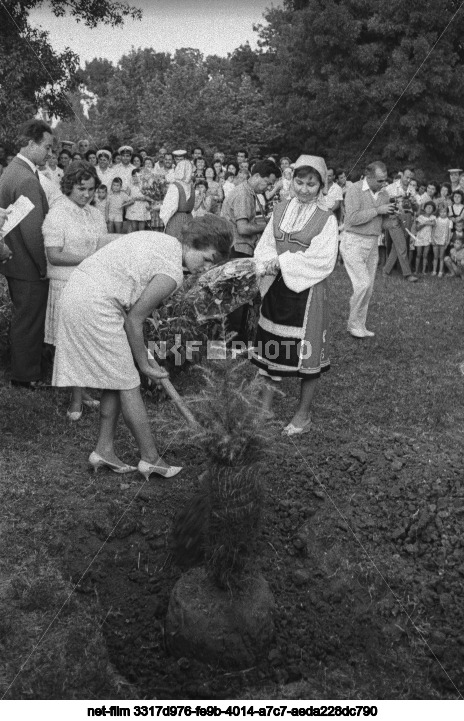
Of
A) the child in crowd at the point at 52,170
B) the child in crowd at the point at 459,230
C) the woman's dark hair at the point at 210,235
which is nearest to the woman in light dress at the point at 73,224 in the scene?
the woman's dark hair at the point at 210,235

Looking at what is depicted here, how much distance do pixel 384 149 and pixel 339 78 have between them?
209 cm

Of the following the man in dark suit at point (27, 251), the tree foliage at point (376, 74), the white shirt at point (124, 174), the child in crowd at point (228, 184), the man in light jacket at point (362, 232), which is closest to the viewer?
the man in dark suit at point (27, 251)

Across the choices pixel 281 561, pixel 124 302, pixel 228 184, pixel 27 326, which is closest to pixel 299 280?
pixel 124 302

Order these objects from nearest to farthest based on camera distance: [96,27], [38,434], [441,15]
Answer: [38,434] → [96,27] → [441,15]

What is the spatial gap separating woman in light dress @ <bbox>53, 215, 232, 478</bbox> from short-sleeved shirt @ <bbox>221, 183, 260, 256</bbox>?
3.23 meters

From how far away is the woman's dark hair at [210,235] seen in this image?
4203 mm

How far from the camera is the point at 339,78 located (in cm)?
1958

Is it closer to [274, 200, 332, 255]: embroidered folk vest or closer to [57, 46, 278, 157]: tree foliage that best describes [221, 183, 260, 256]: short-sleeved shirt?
[274, 200, 332, 255]: embroidered folk vest

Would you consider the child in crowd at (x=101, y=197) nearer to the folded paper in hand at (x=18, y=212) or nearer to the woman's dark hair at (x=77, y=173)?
the woman's dark hair at (x=77, y=173)

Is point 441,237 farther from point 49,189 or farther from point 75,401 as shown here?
point 75,401

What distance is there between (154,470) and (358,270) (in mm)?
4735

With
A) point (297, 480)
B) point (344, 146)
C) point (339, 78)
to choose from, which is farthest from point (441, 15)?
point (297, 480)

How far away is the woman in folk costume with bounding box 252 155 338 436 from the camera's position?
5742 mm
